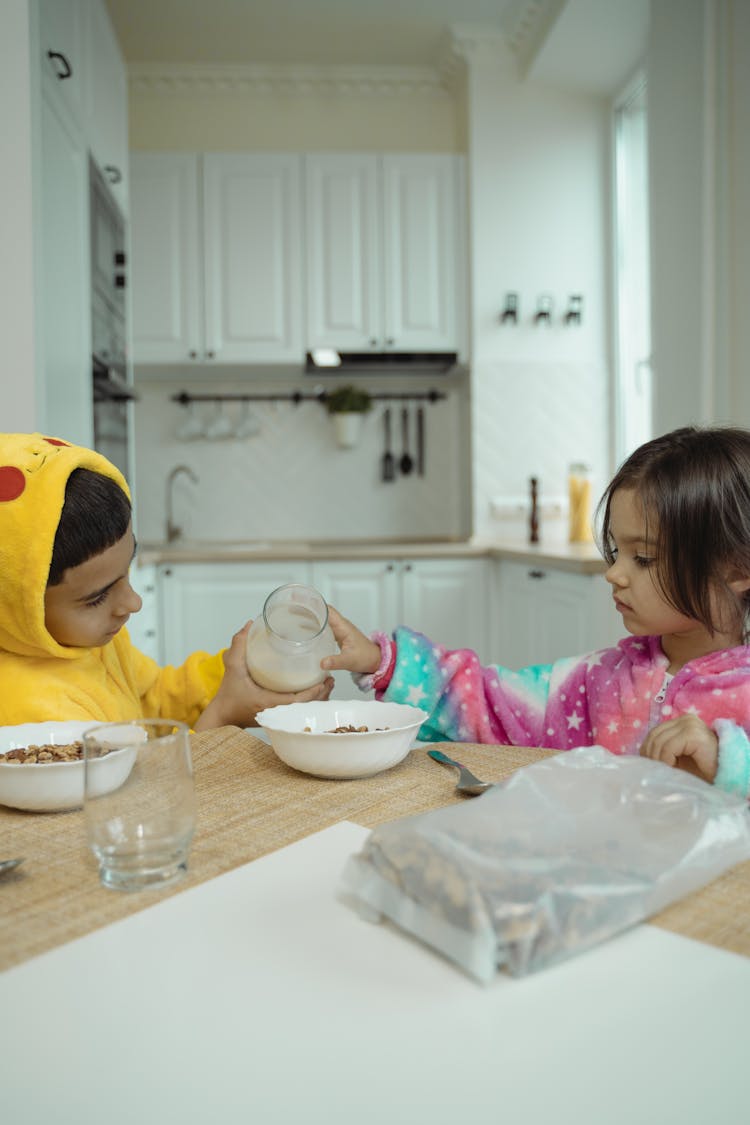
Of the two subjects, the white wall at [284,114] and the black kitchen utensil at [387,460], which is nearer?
the white wall at [284,114]

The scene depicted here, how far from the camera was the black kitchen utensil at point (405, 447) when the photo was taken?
418 cm

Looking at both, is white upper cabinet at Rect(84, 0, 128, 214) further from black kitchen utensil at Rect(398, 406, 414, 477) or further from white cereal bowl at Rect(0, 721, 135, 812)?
white cereal bowl at Rect(0, 721, 135, 812)

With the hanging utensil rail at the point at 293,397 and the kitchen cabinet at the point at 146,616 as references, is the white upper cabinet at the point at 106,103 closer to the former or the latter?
the hanging utensil rail at the point at 293,397

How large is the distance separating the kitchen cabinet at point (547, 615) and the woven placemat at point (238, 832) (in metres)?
1.65

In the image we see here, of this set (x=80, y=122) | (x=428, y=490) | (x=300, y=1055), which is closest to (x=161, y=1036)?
(x=300, y=1055)

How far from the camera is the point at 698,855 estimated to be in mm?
601

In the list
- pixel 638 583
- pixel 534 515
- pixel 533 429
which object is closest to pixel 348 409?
pixel 533 429

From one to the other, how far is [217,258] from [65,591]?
10.1ft

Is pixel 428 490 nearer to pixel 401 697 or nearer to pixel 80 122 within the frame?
pixel 80 122

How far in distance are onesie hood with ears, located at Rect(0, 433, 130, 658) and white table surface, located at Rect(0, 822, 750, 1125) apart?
46 centimetres

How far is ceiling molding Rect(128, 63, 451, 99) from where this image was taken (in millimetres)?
3979

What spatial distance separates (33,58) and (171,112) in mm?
2307

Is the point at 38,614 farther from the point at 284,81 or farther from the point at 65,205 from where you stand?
the point at 284,81

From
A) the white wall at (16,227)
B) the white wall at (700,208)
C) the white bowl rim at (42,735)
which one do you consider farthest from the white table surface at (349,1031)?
the white wall at (700,208)
